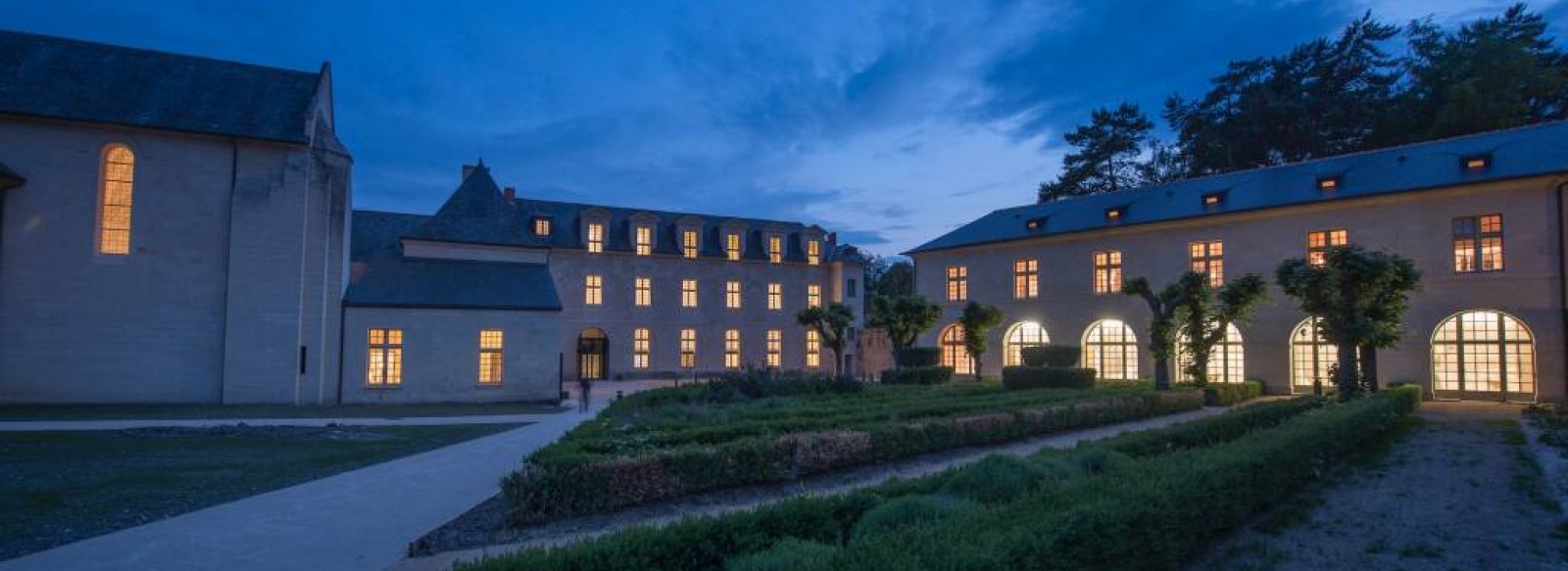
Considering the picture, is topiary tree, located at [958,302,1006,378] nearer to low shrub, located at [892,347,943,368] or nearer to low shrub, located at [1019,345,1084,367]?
low shrub, located at [892,347,943,368]

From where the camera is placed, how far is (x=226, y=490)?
9.41 meters

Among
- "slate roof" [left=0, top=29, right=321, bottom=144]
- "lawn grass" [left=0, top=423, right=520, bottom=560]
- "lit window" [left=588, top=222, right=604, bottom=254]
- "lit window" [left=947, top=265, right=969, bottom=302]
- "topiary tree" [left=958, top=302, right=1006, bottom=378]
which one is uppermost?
"slate roof" [left=0, top=29, right=321, bottom=144]

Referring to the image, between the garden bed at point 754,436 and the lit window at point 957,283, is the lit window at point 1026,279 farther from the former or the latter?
the garden bed at point 754,436

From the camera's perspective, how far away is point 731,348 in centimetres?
4156

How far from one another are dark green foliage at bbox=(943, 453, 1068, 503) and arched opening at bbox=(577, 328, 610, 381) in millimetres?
33041

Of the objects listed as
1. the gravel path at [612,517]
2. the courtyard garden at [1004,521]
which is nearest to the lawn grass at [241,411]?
the gravel path at [612,517]

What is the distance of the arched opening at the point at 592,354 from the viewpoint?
126 feet

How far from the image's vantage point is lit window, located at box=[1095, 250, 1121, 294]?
3106cm

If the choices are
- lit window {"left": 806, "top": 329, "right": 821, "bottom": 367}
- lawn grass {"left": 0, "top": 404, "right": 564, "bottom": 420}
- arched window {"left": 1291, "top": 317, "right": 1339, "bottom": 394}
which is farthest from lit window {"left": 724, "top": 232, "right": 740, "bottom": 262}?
arched window {"left": 1291, "top": 317, "right": 1339, "bottom": 394}

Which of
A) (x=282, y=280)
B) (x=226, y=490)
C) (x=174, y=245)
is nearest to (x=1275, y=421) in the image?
(x=226, y=490)

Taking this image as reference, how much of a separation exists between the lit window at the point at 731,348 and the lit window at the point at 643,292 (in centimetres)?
471

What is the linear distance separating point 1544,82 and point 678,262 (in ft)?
135

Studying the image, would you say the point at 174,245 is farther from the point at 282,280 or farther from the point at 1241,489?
the point at 1241,489

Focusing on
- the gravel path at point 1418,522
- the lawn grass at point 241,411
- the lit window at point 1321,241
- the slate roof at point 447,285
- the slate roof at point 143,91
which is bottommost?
the lawn grass at point 241,411
